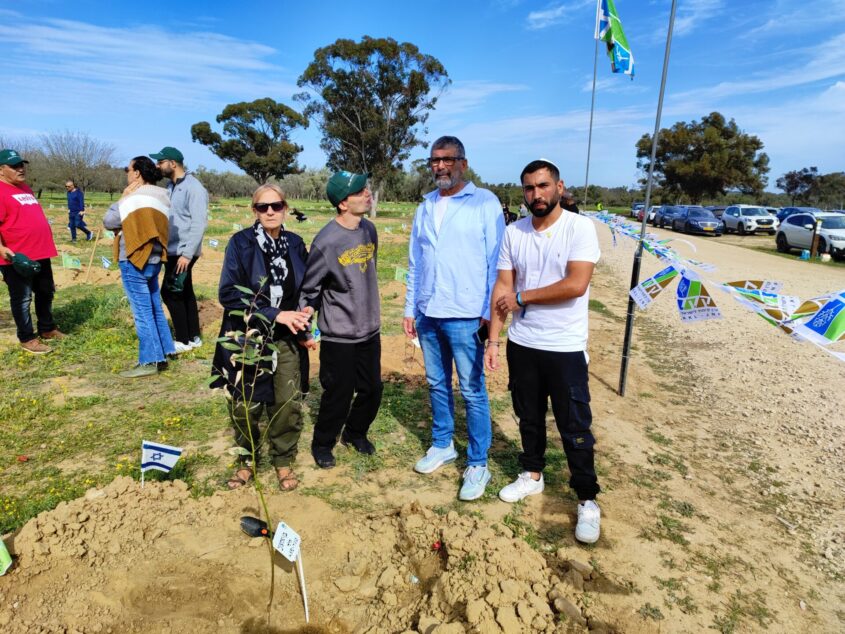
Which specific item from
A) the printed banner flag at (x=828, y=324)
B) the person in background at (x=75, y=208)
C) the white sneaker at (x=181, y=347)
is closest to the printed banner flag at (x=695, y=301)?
the printed banner flag at (x=828, y=324)

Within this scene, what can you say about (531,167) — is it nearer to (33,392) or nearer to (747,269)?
(33,392)

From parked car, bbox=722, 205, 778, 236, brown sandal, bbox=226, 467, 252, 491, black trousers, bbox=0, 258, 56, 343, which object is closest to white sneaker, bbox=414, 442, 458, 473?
brown sandal, bbox=226, 467, 252, 491

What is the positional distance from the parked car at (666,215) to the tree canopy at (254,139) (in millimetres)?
30962

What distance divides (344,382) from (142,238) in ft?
8.63

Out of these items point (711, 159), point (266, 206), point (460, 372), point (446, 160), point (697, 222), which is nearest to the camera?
point (266, 206)

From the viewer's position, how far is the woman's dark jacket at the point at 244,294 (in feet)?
8.95

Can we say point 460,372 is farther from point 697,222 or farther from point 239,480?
point 697,222

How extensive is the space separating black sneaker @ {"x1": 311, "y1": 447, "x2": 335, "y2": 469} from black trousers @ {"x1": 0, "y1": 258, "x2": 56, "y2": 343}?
160 inches

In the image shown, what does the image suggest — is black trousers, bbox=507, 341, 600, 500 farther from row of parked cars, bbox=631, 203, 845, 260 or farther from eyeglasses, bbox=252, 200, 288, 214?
row of parked cars, bbox=631, 203, 845, 260

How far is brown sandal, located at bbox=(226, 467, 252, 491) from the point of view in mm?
3027

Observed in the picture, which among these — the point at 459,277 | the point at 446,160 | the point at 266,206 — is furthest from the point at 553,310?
the point at 266,206

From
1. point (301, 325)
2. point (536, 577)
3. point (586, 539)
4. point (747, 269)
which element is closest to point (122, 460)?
point (301, 325)

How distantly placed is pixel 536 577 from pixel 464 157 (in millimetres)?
2275

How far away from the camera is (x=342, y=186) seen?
294 cm
